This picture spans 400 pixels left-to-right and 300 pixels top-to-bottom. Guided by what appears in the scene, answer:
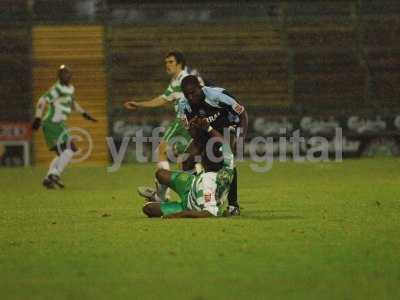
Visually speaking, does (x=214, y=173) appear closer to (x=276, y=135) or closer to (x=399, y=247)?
(x=399, y=247)

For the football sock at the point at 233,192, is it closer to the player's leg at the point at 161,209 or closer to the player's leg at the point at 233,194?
the player's leg at the point at 233,194

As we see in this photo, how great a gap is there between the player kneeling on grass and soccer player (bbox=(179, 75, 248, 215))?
274mm

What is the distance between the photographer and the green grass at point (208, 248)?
7.43 metres

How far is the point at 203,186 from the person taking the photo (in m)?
12.1

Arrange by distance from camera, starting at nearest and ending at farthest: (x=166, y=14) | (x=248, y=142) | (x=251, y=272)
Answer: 1. (x=251, y=272)
2. (x=248, y=142)
3. (x=166, y=14)

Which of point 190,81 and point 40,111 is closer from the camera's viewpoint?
point 190,81

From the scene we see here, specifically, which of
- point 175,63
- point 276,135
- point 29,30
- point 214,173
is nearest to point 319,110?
point 276,135

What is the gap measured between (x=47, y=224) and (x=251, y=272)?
474 centimetres

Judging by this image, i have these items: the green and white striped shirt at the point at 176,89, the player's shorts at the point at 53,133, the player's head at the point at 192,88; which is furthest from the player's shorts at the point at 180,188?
the player's shorts at the point at 53,133

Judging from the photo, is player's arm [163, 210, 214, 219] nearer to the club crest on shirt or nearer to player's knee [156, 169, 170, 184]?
player's knee [156, 169, 170, 184]

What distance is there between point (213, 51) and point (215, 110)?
55.8 ft

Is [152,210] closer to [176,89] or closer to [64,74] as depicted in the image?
[176,89]

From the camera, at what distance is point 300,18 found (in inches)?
1184

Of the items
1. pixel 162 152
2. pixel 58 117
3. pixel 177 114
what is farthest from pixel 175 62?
pixel 58 117
